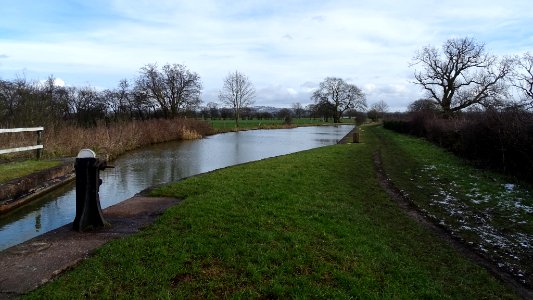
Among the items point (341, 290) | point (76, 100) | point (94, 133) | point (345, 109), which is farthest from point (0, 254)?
point (345, 109)

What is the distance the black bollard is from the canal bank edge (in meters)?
3.74

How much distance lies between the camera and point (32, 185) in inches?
397

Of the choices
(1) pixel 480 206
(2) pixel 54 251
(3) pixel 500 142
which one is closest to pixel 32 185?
(2) pixel 54 251

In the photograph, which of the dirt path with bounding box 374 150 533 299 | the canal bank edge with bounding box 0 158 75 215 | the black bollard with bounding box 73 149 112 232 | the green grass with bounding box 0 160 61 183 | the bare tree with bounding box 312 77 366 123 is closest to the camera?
the dirt path with bounding box 374 150 533 299

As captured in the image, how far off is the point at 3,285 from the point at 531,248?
6.68 metres

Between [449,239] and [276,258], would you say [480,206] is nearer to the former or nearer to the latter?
[449,239]

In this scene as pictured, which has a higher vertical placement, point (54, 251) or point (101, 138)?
point (101, 138)

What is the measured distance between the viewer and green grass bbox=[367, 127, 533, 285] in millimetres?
5840

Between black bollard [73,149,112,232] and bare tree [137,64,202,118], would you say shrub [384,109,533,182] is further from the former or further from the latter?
bare tree [137,64,202,118]

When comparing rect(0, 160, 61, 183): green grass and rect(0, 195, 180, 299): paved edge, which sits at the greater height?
rect(0, 160, 61, 183): green grass

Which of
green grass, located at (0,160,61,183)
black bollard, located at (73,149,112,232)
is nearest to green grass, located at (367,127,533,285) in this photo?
black bollard, located at (73,149,112,232)

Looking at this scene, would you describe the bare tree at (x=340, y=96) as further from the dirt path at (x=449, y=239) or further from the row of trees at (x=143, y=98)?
the dirt path at (x=449, y=239)

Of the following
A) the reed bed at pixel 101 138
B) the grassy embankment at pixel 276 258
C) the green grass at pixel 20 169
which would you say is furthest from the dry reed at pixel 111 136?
the grassy embankment at pixel 276 258

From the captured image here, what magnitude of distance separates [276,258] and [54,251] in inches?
106
